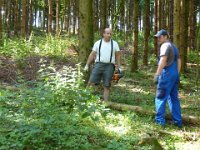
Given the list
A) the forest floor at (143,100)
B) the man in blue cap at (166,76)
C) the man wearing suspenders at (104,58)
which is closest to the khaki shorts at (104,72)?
the man wearing suspenders at (104,58)

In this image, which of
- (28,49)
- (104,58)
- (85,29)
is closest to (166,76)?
(104,58)

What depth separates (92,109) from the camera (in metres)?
5.91

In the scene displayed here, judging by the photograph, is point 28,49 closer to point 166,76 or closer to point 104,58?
point 104,58

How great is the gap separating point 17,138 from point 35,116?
1.16 meters

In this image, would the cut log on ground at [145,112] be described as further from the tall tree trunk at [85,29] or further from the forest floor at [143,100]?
the tall tree trunk at [85,29]

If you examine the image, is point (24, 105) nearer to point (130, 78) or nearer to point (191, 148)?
point (191, 148)

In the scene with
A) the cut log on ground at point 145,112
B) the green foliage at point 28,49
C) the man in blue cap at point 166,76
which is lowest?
the cut log on ground at point 145,112

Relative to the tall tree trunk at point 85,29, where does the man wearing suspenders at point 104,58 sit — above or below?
below

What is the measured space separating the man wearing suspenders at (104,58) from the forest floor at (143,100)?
86 cm

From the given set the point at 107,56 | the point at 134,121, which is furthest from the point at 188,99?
the point at 134,121

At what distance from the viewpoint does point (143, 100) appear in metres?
10.3

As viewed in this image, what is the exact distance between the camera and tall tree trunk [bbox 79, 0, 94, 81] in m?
10.0

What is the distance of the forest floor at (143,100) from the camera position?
6789 mm

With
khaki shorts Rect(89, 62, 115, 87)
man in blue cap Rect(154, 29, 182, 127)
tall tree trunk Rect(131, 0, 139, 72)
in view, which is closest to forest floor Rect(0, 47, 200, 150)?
man in blue cap Rect(154, 29, 182, 127)
